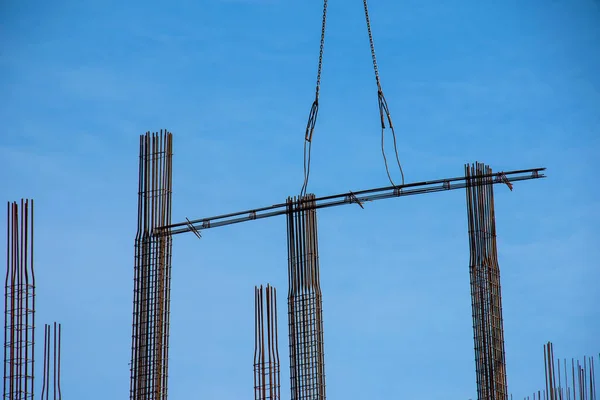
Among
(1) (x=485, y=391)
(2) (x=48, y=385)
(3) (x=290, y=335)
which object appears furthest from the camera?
(2) (x=48, y=385)

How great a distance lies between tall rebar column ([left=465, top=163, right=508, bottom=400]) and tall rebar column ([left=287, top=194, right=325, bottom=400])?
2.36 metres

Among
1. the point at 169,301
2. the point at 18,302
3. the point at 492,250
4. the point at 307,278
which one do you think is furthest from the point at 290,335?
the point at 18,302

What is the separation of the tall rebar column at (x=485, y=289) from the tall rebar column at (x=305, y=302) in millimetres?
2359

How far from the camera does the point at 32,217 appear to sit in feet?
49.7

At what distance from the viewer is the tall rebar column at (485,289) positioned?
42.4 feet

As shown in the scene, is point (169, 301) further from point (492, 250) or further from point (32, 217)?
point (492, 250)

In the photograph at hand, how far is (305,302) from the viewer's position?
14.0m

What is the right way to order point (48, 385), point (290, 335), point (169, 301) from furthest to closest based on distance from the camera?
1. point (48, 385)
2. point (169, 301)
3. point (290, 335)

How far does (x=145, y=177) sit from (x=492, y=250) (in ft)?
18.4

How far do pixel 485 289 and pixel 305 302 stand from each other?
2.70 meters

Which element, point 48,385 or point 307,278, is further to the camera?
point 48,385

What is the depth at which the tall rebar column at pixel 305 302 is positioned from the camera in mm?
13750

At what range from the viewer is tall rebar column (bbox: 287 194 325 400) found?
13.8 m

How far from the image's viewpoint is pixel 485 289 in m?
13.2
